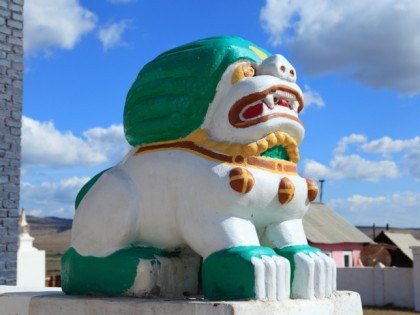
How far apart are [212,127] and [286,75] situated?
0.49m

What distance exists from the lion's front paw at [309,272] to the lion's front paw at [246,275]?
11 cm

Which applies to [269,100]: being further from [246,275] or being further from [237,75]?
[246,275]

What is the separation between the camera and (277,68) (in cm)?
323

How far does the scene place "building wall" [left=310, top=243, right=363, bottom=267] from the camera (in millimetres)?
18852

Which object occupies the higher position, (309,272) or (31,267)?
(309,272)

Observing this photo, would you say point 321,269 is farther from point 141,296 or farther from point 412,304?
point 412,304

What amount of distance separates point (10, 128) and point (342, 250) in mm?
14432

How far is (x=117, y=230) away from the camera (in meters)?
3.26

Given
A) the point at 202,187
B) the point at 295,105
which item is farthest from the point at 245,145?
the point at 295,105

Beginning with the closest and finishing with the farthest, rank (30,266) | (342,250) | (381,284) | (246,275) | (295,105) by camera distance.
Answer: (246,275), (295,105), (30,266), (381,284), (342,250)

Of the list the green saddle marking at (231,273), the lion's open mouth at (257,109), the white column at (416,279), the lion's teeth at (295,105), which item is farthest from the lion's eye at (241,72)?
the white column at (416,279)

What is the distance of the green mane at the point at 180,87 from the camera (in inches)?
127

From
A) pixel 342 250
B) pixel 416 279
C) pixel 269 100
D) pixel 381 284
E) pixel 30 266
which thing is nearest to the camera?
pixel 269 100

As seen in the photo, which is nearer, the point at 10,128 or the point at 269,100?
the point at 269,100
